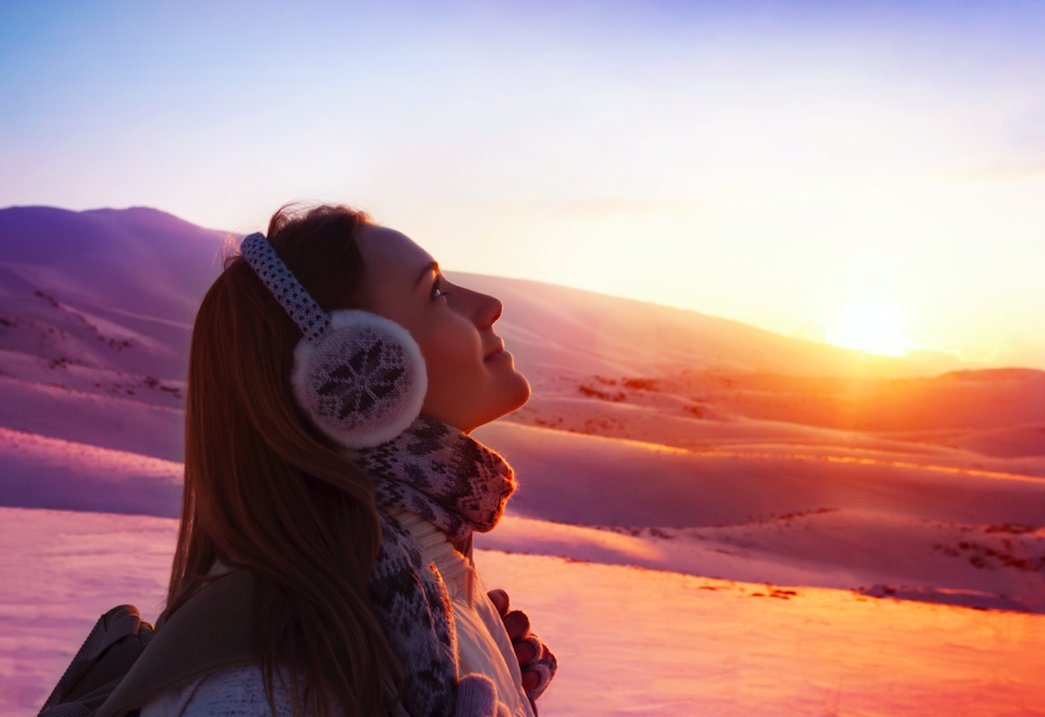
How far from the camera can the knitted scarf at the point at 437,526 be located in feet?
5.38

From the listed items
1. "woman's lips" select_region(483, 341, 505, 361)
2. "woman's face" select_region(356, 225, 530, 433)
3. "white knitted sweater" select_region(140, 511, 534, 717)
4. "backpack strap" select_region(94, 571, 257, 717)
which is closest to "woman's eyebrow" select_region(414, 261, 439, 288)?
"woman's face" select_region(356, 225, 530, 433)

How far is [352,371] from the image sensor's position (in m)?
1.79

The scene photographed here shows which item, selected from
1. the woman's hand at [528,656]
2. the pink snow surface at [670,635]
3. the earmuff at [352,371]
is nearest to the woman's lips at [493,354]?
the earmuff at [352,371]

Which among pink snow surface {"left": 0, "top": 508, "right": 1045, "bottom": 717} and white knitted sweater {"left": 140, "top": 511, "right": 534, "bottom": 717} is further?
pink snow surface {"left": 0, "top": 508, "right": 1045, "bottom": 717}

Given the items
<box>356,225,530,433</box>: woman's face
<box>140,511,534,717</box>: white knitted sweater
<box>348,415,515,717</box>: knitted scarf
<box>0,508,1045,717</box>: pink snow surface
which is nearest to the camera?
<box>140,511,534,717</box>: white knitted sweater

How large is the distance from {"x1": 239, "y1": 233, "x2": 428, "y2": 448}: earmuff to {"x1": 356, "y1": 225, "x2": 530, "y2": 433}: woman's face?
0.48ft

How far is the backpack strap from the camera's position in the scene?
1.55 m

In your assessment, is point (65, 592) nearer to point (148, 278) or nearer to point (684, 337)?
point (148, 278)

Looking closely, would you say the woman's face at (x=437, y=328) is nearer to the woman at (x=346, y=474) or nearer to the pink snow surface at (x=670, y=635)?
the woman at (x=346, y=474)

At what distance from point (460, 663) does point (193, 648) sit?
1.70ft

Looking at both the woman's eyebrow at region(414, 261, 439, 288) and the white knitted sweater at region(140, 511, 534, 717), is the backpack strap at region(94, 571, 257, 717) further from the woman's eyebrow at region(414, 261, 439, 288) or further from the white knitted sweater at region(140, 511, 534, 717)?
the woman's eyebrow at region(414, 261, 439, 288)

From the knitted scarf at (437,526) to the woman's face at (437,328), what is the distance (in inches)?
3.6

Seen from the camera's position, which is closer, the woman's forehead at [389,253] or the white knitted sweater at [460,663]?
the white knitted sweater at [460,663]

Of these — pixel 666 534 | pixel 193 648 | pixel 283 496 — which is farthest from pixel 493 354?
pixel 666 534
